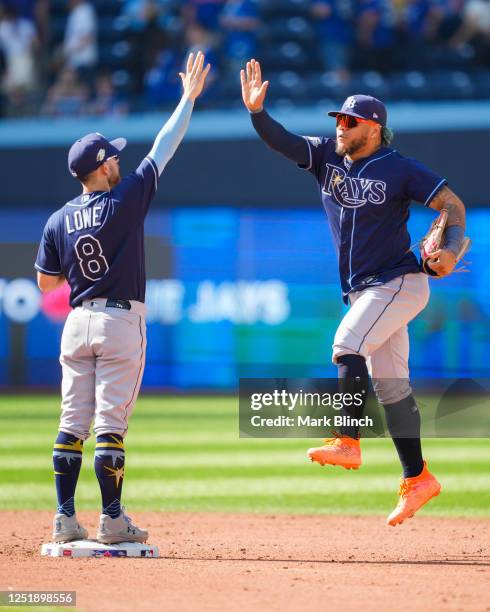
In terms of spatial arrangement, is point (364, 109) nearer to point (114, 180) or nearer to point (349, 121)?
point (349, 121)

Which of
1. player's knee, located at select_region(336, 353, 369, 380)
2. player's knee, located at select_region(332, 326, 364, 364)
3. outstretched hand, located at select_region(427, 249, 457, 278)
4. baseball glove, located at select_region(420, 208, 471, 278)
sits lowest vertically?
player's knee, located at select_region(336, 353, 369, 380)

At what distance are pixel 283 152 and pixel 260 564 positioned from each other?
2168 millimetres

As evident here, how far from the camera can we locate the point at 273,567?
5219 millimetres

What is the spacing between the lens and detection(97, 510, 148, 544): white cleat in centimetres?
545

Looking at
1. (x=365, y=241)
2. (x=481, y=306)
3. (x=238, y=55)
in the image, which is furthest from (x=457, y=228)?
(x=238, y=55)

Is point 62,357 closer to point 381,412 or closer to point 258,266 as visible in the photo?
point 381,412

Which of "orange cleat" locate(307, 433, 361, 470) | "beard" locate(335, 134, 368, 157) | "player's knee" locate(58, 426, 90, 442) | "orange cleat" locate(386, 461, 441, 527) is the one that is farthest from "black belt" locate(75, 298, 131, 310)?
"orange cleat" locate(386, 461, 441, 527)

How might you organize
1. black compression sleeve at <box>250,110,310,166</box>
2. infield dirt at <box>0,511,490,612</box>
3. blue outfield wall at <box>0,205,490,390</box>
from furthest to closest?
blue outfield wall at <box>0,205,490,390</box> → black compression sleeve at <box>250,110,310,166</box> → infield dirt at <box>0,511,490,612</box>

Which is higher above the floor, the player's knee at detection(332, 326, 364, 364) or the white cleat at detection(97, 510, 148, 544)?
the player's knee at detection(332, 326, 364, 364)

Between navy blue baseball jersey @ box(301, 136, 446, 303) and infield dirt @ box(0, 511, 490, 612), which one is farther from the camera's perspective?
navy blue baseball jersey @ box(301, 136, 446, 303)

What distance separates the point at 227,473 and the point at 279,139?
417 centimetres

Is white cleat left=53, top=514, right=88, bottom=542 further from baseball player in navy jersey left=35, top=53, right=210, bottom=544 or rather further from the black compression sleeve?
the black compression sleeve

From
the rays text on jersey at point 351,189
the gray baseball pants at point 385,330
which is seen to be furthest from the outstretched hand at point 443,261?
the rays text on jersey at point 351,189

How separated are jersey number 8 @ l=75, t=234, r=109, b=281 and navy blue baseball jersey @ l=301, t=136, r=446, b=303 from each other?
1261 millimetres
